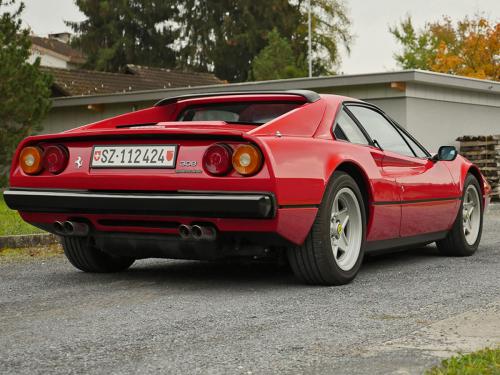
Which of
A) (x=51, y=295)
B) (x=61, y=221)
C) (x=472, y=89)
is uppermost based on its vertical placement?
(x=472, y=89)

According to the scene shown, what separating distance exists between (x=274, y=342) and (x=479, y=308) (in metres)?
1.50

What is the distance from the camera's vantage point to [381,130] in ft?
22.8

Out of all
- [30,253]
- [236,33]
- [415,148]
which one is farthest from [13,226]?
[236,33]

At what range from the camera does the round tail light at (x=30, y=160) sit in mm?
5941

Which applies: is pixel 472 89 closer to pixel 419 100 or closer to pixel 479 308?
pixel 419 100

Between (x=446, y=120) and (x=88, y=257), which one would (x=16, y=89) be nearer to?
(x=446, y=120)

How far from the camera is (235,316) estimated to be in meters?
4.75

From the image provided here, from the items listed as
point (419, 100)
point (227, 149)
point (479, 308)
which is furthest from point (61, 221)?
point (419, 100)

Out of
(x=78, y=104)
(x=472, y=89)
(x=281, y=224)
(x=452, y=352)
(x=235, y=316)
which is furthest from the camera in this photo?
(x=78, y=104)

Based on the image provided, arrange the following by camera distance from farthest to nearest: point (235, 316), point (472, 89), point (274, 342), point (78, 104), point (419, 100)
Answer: point (78, 104)
point (472, 89)
point (419, 100)
point (235, 316)
point (274, 342)

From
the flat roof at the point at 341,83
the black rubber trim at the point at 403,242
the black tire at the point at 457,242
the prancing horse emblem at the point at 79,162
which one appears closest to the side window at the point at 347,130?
the black rubber trim at the point at 403,242

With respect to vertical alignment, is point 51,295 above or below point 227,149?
below

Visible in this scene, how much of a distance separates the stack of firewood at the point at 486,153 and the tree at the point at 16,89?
391 inches

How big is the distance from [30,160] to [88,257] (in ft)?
3.06
